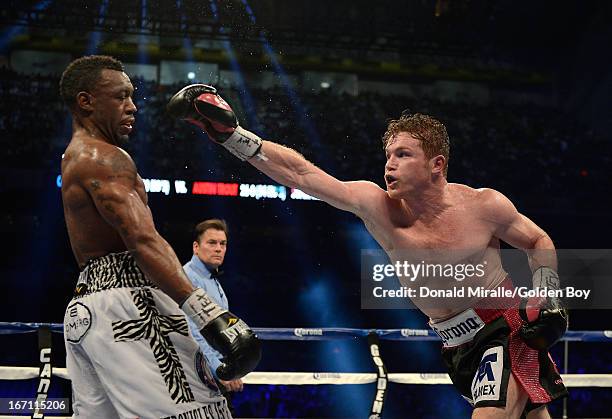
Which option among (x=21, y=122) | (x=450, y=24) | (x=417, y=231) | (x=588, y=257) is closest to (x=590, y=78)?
(x=450, y=24)

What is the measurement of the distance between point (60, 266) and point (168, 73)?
613 cm

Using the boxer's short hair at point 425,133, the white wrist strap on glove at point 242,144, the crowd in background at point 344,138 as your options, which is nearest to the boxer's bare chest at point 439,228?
the boxer's short hair at point 425,133

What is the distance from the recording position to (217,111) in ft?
7.71

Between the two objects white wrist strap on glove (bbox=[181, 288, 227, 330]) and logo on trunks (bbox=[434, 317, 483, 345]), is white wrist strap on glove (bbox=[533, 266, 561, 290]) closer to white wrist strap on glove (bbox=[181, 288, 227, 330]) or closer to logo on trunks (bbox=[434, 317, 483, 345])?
logo on trunks (bbox=[434, 317, 483, 345])

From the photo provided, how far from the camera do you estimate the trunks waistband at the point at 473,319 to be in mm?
2682

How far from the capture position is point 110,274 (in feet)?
5.94

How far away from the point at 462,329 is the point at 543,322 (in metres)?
0.31

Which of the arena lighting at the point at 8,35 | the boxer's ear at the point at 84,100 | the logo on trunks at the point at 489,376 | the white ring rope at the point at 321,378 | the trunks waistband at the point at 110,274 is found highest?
the arena lighting at the point at 8,35

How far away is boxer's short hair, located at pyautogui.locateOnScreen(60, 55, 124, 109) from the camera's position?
197 centimetres

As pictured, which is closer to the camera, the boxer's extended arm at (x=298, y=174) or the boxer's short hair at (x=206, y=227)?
the boxer's extended arm at (x=298, y=174)

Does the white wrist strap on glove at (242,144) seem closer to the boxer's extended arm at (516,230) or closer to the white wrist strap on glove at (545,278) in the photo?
the boxer's extended arm at (516,230)

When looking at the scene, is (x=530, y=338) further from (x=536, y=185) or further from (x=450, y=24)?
(x=450, y=24)

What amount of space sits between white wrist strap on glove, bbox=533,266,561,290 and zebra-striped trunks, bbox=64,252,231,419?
4.82 ft

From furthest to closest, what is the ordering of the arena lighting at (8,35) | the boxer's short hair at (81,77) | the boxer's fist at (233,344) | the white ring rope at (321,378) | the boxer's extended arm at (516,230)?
1. the arena lighting at (8,35)
2. the white ring rope at (321,378)
3. the boxer's extended arm at (516,230)
4. the boxer's short hair at (81,77)
5. the boxer's fist at (233,344)
